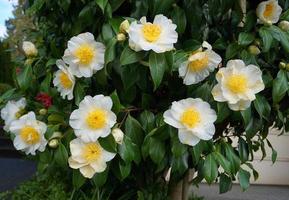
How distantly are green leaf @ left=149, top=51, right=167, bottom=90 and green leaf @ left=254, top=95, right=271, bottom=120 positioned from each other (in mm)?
395

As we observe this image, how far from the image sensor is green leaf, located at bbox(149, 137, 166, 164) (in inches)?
62.4

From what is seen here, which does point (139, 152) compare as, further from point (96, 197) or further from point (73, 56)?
point (96, 197)

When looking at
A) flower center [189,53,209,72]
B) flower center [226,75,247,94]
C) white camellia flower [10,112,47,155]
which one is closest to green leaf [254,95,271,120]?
flower center [226,75,247,94]

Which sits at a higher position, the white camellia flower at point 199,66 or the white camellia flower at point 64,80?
the white camellia flower at point 199,66

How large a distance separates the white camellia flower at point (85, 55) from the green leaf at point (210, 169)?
21.6 inches

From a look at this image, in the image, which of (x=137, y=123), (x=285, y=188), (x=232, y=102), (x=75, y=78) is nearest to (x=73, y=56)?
(x=75, y=78)

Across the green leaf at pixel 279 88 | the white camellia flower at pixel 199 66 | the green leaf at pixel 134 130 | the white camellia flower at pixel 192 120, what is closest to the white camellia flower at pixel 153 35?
the white camellia flower at pixel 199 66

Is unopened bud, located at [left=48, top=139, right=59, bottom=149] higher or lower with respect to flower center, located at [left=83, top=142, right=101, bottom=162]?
lower

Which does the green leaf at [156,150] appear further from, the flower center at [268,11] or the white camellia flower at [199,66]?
the flower center at [268,11]

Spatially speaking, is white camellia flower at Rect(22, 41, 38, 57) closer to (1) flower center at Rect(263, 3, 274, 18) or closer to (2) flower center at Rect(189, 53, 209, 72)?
(2) flower center at Rect(189, 53, 209, 72)

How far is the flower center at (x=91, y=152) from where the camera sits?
1.54 metres

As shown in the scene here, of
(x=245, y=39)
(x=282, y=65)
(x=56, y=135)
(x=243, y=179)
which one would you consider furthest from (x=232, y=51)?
Result: (x=56, y=135)

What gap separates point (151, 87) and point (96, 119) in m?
0.37

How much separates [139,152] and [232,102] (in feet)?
1.33
